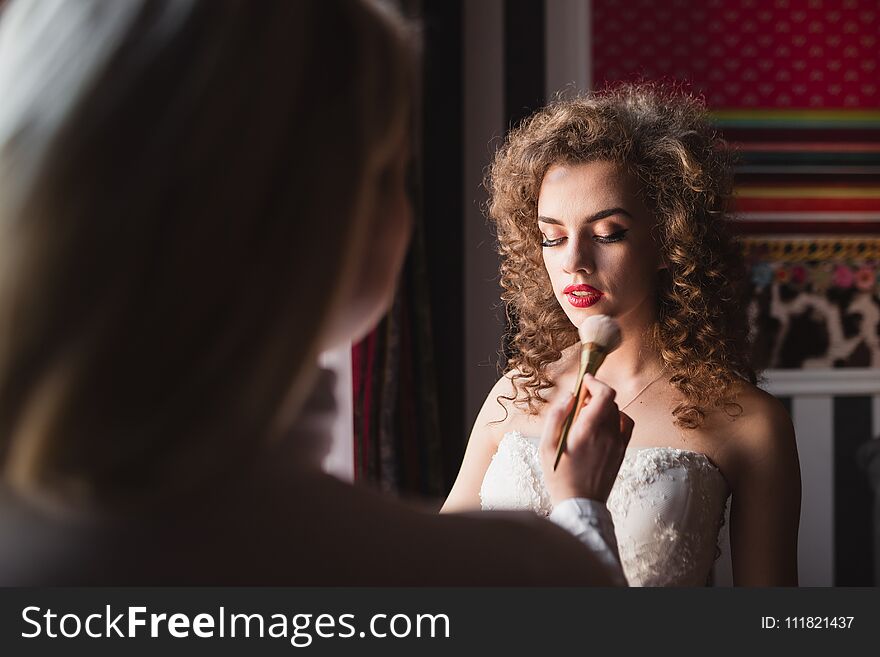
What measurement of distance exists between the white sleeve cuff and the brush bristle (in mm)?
206

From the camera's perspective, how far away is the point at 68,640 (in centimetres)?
52

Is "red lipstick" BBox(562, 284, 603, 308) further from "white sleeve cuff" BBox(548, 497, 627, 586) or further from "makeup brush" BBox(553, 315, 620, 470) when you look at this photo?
"white sleeve cuff" BBox(548, 497, 627, 586)

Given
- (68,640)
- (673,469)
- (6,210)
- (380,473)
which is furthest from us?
(380,473)

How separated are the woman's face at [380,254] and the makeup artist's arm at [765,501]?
0.73 m

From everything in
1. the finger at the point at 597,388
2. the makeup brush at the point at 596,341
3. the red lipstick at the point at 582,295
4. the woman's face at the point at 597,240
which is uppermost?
the woman's face at the point at 597,240

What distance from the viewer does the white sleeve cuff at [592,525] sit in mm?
635

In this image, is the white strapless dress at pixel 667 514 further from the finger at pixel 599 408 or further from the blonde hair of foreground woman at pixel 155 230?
the blonde hair of foreground woman at pixel 155 230

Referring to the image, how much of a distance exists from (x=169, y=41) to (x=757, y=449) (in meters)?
0.89

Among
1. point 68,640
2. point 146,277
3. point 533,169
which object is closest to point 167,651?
point 68,640

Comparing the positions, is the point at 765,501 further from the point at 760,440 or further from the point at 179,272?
the point at 179,272

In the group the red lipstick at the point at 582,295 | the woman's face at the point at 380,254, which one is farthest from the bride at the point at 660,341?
the woman's face at the point at 380,254

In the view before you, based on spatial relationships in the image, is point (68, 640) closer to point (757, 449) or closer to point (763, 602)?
point (763, 602)

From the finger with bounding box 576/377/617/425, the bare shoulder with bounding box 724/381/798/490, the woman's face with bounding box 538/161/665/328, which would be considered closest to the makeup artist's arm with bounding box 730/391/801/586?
the bare shoulder with bounding box 724/381/798/490

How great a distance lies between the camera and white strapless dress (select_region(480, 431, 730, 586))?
1052mm
